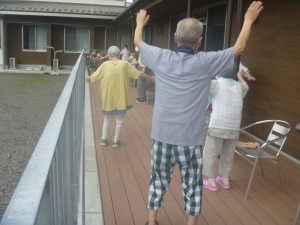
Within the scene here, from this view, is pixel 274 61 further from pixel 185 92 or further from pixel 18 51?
pixel 18 51

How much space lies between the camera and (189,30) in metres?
2.29

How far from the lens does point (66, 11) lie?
18.2m

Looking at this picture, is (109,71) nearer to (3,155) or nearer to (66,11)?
(3,155)

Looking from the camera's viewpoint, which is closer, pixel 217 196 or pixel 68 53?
pixel 217 196

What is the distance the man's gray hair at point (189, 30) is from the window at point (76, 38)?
18.1m

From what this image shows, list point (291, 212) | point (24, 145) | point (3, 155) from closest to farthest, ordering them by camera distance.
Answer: point (291, 212)
point (3, 155)
point (24, 145)

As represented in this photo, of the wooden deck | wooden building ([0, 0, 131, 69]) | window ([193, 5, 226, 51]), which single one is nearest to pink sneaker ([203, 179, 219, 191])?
the wooden deck

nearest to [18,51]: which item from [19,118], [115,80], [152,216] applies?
[19,118]

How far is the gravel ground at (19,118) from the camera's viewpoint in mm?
4950

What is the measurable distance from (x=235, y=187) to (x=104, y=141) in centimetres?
202

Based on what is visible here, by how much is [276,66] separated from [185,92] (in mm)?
3361

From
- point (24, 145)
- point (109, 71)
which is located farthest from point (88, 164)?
point (24, 145)

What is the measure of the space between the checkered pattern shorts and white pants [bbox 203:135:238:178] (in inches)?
41.3

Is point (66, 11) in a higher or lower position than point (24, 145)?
higher
